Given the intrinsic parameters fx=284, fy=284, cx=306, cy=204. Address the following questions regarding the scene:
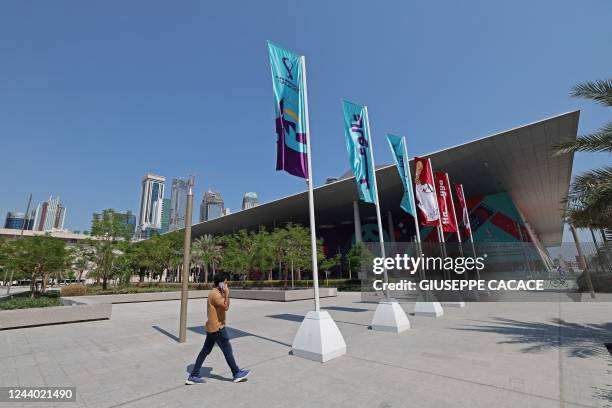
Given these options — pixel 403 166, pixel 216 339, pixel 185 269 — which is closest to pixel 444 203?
pixel 403 166

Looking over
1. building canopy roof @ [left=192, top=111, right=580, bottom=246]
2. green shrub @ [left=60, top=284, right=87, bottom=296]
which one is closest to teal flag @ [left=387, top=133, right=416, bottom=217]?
building canopy roof @ [left=192, top=111, right=580, bottom=246]

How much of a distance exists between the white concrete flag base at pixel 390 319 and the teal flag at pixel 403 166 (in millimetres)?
4481

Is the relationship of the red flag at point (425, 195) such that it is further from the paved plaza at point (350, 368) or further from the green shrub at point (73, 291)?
the green shrub at point (73, 291)

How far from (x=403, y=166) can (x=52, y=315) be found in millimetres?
16134

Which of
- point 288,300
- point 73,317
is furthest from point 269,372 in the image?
point 288,300

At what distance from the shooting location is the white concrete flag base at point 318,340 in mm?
6039

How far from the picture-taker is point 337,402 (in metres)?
4.07

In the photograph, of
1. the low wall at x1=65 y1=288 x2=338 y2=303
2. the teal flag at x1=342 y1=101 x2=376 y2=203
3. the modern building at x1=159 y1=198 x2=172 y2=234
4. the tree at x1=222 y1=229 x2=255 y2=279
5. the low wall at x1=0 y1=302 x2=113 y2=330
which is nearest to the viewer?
the teal flag at x1=342 y1=101 x2=376 y2=203

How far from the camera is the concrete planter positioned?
1070 centimetres

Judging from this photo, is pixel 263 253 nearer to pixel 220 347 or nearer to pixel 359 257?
pixel 359 257

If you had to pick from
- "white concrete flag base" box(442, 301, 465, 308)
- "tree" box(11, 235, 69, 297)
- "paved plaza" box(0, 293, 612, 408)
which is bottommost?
"white concrete flag base" box(442, 301, 465, 308)

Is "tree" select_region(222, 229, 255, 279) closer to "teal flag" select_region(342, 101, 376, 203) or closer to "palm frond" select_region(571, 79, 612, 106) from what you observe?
"teal flag" select_region(342, 101, 376, 203)

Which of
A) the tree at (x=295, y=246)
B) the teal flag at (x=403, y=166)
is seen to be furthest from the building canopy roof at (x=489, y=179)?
the teal flag at (x=403, y=166)

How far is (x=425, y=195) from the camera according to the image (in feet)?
45.1
